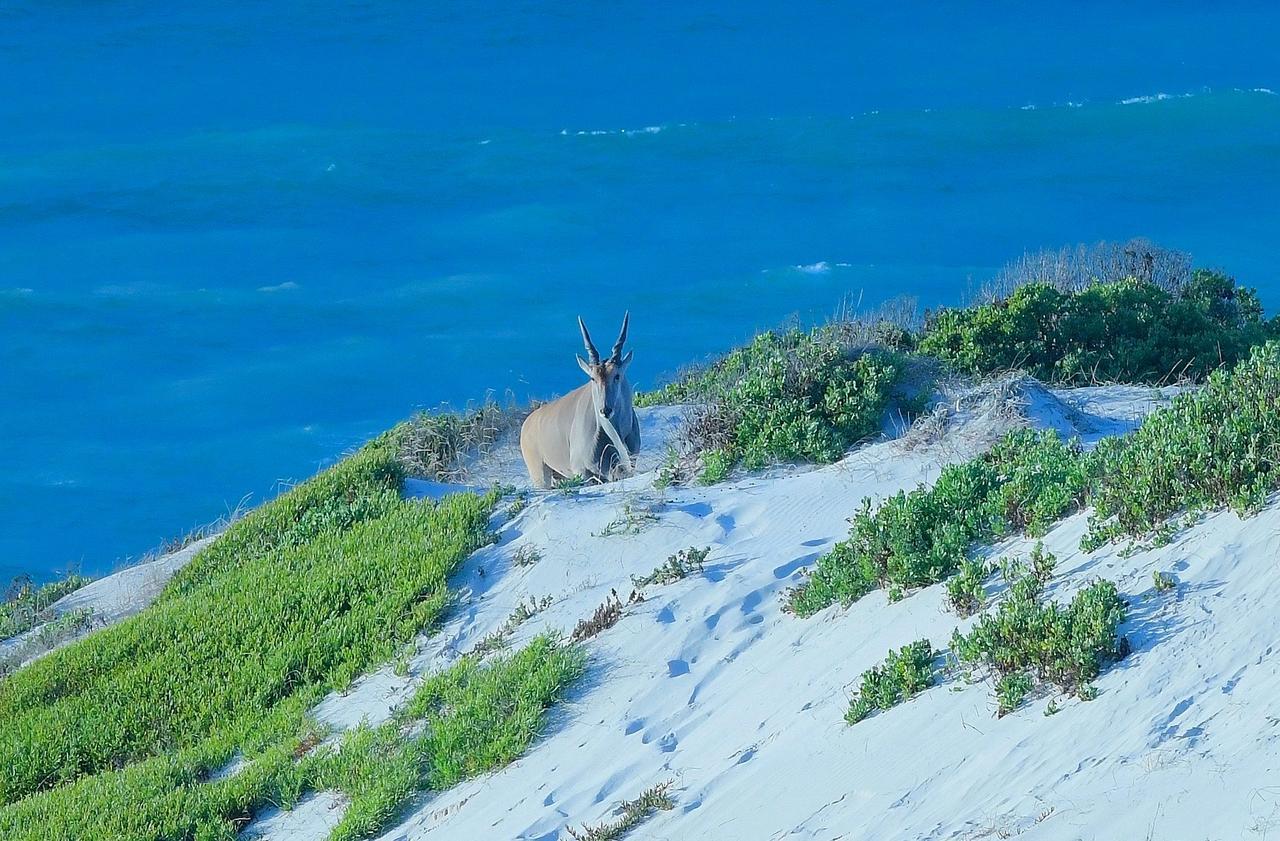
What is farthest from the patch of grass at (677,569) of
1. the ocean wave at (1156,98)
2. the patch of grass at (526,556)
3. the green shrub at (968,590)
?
the ocean wave at (1156,98)

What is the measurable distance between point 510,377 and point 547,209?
753 cm

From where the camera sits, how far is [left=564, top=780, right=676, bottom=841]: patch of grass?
7594 mm

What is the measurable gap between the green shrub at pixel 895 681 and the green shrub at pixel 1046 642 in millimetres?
180

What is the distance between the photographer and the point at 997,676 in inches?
287

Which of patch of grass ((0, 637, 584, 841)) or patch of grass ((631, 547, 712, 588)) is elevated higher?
patch of grass ((631, 547, 712, 588))

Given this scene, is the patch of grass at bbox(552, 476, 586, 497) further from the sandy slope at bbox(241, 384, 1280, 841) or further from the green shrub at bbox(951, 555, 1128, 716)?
the green shrub at bbox(951, 555, 1128, 716)

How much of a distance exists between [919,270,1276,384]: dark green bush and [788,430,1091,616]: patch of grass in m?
4.53

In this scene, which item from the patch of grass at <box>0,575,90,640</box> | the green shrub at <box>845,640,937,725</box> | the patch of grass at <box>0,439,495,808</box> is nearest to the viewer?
the green shrub at <box>845,640,937,725</box>

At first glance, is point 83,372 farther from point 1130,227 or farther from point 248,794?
point 248,794

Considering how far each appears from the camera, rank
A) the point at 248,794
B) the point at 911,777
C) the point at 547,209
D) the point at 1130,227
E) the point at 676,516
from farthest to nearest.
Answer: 1. the point at 547,209
2. the point at 1130,227
3. the point at 676,516
4. the point at 248,794
5. the point at 911,777

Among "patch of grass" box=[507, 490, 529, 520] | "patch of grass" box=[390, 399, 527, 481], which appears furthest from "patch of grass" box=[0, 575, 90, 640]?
"patch of grass" box=[507, 490, 529, 520]

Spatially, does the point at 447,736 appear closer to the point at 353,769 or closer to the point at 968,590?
the point at 353,769

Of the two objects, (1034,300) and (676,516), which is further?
(1034,300)

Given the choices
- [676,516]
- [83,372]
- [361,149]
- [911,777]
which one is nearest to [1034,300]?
[676,516]
